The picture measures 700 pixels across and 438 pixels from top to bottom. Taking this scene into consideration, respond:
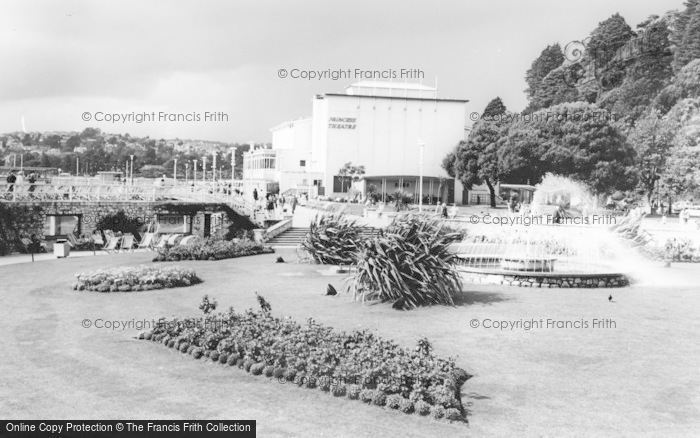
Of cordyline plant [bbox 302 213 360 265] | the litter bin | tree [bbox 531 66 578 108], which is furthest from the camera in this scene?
tree [bbox 531 66 578 108]

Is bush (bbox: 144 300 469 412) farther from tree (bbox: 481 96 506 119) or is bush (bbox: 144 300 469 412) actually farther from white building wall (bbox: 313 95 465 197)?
tree (bbox: 481 96 506 119)

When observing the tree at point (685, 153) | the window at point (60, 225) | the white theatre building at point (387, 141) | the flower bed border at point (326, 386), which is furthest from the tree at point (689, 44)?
the flower bed border at point (326, 386)

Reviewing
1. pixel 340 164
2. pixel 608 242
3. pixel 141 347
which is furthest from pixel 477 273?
pixel 340 164

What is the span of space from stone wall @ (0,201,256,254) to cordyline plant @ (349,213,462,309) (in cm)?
2071

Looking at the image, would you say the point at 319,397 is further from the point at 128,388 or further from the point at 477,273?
the point at 477,273

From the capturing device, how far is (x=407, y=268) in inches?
702

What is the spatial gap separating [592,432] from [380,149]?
74.8 m

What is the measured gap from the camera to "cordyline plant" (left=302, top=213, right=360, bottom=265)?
87.3 ft

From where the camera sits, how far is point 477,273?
21531 mm

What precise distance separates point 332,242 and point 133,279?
343 inches

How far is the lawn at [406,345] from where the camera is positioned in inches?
370

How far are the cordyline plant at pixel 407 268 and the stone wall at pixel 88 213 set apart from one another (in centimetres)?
2071

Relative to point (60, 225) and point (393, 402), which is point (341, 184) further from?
point (393, 402)

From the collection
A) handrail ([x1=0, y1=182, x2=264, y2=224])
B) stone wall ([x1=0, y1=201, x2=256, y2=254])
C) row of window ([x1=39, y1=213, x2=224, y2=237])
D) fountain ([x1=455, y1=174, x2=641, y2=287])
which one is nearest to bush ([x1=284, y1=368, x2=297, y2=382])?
fountain ([x1=455, y1=174, x2=641, y2=287])
